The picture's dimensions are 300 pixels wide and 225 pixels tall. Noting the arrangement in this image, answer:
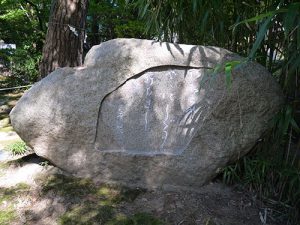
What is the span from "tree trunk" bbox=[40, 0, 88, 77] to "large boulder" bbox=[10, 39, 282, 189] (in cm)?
118

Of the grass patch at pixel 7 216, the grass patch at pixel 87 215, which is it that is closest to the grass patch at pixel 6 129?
the grass patch at pixel 7 216

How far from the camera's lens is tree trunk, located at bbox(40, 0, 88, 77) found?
4.22m

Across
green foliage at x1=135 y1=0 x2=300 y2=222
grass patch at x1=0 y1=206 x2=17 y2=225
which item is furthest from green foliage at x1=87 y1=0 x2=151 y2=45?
grass patch at x1=0 y1=206 x2=17 y2=225

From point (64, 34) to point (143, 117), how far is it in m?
1.75

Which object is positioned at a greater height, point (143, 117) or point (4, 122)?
point (143, 117)

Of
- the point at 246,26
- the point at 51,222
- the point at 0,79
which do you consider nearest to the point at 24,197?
the point at 51,222

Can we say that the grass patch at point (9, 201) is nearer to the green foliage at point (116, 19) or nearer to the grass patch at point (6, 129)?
A: the grass patch at point (6, 129)

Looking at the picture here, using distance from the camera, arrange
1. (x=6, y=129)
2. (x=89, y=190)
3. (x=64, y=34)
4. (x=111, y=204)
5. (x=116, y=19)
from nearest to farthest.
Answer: (x=111, y=204) < (x=89, y=190) < (x=64, y=34) < (x=6, y=129) < (x=116, y=19)

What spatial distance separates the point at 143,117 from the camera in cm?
312

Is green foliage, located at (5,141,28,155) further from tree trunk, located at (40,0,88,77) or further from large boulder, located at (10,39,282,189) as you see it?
tree trunk, located at (40,0,88,77)

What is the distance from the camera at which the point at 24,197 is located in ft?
9.99

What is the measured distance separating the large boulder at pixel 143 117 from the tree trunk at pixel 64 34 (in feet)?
3.88

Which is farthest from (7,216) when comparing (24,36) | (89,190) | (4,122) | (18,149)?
(24,36)

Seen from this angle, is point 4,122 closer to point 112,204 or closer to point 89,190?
point 89,190
